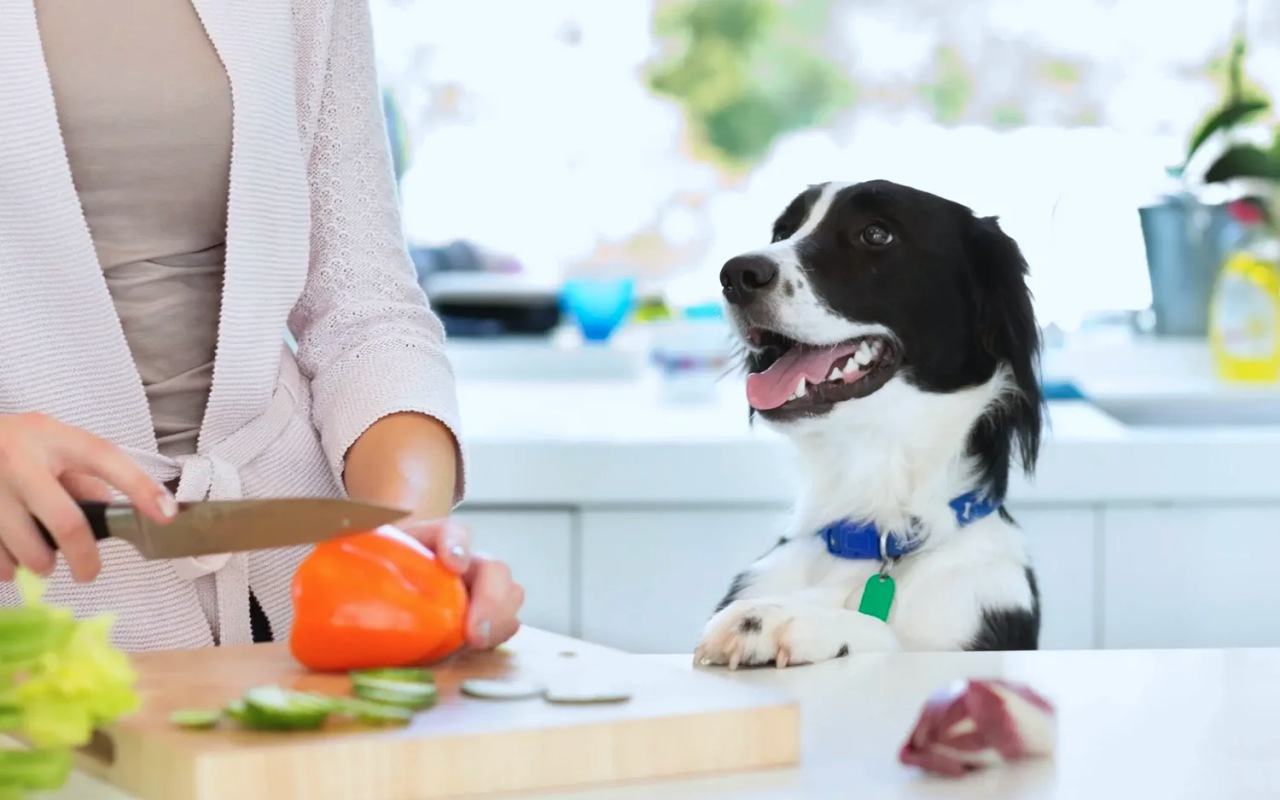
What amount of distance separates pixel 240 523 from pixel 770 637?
457 mm

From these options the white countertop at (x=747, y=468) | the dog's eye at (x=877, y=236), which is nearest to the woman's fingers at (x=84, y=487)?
the dog's eye at (x=877, y=236)

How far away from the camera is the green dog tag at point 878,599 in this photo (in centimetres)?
150

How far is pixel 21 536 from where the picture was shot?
34.9 inches

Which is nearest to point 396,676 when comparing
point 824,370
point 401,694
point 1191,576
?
point 401,694

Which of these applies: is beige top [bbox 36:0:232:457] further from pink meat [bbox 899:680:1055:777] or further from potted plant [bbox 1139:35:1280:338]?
potted plant [bbox 1139:35:1280:338]

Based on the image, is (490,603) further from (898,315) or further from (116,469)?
(898,315)

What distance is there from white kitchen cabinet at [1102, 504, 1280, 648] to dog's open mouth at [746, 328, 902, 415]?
0.72 meters

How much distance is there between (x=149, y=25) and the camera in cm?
122

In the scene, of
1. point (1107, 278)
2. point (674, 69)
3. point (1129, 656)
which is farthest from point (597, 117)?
point (1129, 656)

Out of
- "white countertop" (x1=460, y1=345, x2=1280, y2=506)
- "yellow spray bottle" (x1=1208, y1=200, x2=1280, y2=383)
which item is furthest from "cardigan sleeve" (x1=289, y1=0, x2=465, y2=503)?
"yellow spray bottle" (x1=1208, y1=200, x2=1280, y2=383)

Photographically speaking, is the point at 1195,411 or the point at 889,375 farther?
the point at 1195,411

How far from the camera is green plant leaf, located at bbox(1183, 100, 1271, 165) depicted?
326 cm

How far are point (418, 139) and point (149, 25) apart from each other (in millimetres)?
2317

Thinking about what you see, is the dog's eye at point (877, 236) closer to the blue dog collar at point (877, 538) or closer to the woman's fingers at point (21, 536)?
the blue dog collar at point (877, 538)
